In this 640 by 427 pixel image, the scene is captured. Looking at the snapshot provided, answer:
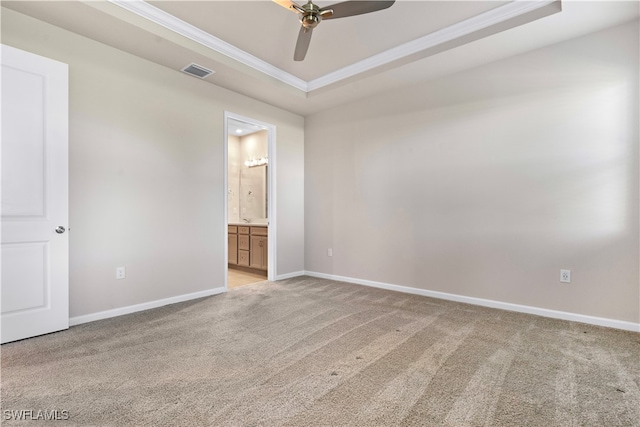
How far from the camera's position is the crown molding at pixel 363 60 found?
257 centimetres

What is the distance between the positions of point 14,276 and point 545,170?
468 cm

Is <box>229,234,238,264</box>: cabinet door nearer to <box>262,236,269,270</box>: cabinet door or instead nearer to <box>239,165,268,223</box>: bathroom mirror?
<box>239,165,268,223</box>: bathroom mirror

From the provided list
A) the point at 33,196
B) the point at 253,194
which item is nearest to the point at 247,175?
the point at 253,194

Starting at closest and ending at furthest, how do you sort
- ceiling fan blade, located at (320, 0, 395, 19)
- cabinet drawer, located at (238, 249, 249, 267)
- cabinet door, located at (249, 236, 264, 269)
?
ceiling fan blade, located at (320, 0, 395, 19), cabinet door, located at (249, 236, 264, 269), cabinet drawer, located at (238, 249, 249, 267)

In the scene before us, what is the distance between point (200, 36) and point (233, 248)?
3.57 metres

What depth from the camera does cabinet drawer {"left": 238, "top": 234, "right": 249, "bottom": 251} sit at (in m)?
5.30

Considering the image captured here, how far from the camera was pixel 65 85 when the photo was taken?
2.55 meters

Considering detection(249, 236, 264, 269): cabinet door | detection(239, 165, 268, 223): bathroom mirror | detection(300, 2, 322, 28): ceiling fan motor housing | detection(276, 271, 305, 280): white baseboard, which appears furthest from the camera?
detection(239, 165, 268, 223): bathroom mirror

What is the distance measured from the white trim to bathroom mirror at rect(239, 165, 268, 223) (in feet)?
7.77

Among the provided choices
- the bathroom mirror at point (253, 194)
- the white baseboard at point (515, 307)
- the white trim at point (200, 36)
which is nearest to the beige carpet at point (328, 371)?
the white baseboard at point (515, 307)

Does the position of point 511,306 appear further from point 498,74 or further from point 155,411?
point 155,411

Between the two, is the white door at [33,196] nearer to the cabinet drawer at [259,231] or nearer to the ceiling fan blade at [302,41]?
the ceiling fan blade at [302,41]

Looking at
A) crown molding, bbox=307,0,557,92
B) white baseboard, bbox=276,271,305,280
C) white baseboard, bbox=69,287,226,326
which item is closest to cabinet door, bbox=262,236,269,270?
white baseboard, bbox=276,271,305,280

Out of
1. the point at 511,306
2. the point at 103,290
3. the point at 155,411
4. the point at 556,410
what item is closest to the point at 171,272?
the point at 103,290
